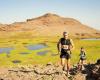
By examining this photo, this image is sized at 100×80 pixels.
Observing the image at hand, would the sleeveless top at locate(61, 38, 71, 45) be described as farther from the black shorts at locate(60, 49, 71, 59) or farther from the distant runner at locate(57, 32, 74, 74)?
the black shorts at locate(60, 49, 71, 59)

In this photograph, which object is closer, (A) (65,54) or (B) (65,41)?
(B) (65,41)

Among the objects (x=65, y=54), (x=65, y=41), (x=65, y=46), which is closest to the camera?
(x=65, y=41)

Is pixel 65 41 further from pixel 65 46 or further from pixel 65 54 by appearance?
pixel 65 54

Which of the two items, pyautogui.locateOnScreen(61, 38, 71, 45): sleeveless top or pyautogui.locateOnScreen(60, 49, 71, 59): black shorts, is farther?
pyautogui.locateOnScreen(60, 49, 71, 59): black shorts

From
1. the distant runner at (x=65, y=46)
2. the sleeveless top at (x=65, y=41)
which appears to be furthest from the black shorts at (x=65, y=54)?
the sleeveless top at (x=65, y=41)

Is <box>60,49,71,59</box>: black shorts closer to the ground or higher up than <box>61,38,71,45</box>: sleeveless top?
closer to the ground

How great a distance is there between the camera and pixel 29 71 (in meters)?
18.9

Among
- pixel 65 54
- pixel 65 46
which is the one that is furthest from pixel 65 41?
pixel 65 54

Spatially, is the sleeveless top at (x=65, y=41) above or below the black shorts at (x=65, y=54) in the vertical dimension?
above

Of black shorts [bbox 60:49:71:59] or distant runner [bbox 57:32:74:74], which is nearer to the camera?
distant runner [bbox 57:32:74:74]

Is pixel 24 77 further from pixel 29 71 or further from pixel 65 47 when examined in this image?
pixel 65 47

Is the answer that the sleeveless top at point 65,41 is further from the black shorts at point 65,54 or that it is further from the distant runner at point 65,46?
the black shorts at point 65,54

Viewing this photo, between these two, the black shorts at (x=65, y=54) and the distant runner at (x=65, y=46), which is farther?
the black shorts at (x=65, y=54)

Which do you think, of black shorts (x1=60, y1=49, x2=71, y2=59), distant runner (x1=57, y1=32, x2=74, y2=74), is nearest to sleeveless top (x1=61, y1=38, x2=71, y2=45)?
distant runner (x1=57, y1=32, x2=74, y2=74)
